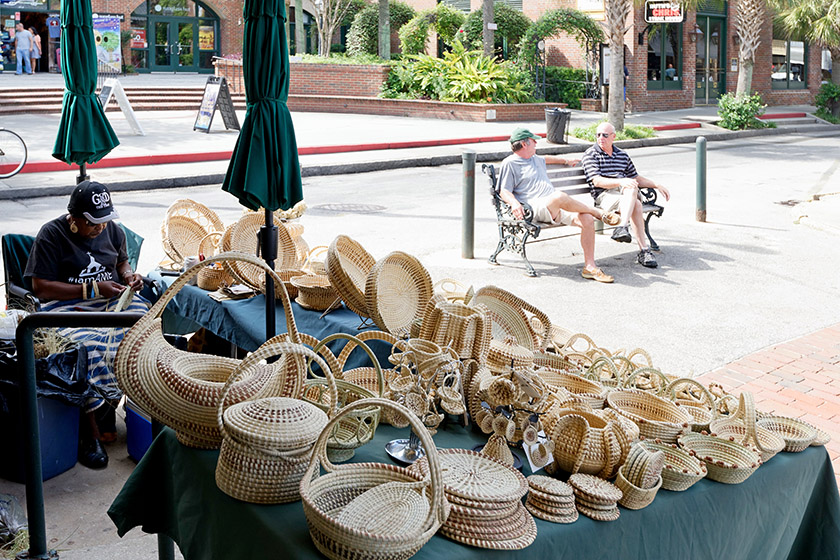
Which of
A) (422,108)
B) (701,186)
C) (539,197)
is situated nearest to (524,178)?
(539,197)

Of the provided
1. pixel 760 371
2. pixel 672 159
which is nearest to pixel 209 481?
pixel 760 371

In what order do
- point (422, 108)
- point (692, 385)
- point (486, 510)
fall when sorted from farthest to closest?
point (422, 108)
point (692, 385)
point (486, 510)

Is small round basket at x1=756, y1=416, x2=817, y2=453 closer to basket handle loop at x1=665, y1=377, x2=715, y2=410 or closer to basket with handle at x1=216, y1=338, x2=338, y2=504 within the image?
basket handle loop at x1=665, y1=377, x2=715, y2=410

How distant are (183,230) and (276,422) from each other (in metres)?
3.73

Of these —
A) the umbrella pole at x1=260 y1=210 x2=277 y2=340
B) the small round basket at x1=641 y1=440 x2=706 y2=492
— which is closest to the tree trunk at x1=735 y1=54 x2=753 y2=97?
the umbrella pole at x1=260 y1=210 x2=277 y2=340

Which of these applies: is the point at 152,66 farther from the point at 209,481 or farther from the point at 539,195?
the point at 209,481

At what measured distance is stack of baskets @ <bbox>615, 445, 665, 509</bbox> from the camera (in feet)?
9.03

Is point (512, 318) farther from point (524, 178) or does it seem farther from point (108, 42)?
point (108, 42)

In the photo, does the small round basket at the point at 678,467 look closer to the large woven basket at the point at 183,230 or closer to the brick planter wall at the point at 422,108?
the large woven basket at the point at 183,230

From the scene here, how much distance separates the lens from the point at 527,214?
347 inches

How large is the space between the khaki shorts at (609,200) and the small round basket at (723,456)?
21.4 feet

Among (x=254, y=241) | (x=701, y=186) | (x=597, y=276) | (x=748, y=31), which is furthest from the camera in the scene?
(x=748, y=31)

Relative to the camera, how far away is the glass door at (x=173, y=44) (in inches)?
1527

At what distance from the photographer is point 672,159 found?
19281 millimetres
